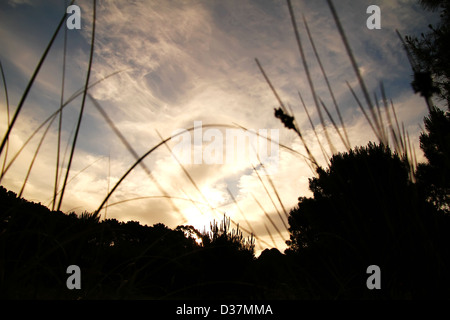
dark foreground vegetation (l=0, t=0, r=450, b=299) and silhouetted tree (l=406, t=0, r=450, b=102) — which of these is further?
silhouetted tree (l=406, t=0, r=450, b=102)

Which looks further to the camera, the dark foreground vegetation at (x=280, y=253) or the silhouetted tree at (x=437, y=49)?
the silhouetted tree at (x=437, y=49)

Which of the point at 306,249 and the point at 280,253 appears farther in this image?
the point at 306,249

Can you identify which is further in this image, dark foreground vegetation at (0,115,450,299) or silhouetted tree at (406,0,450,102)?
silhouetted tree at (406,0,450,102)

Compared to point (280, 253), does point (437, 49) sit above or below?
above

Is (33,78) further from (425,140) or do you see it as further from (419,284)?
(425,140)

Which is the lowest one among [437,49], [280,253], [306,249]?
[306,249]

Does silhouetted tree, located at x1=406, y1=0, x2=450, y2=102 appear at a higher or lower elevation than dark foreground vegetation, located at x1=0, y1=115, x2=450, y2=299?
higher

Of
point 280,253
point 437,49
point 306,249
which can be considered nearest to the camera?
point 280,253

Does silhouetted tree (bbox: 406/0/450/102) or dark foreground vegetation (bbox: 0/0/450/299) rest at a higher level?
silhouetted tree (bbox: 406/0/450/102)

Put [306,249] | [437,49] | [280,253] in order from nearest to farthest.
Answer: [280,253] → [306,249] → [437,49]

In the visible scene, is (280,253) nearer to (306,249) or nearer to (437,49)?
(306,249)

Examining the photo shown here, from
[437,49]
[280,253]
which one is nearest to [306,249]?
[280,253]
